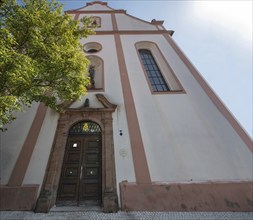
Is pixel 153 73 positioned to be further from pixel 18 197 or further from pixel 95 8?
pixel 95 8

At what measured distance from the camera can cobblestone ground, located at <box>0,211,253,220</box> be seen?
155 inches

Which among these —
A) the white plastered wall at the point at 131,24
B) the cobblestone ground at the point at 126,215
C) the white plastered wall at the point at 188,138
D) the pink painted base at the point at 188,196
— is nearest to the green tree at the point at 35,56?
the cobblestone ground at the point at 126,215

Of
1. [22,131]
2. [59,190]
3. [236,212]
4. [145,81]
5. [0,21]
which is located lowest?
[236,212]

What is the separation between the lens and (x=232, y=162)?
529 centimetres

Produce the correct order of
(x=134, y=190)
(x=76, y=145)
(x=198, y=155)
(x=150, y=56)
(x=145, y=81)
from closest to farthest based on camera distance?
(x=134, y=190)
(x=198, y=155)
(x=76, y=145)
(x=145, y=81)
(x=150, y=56)

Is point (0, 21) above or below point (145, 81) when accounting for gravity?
below

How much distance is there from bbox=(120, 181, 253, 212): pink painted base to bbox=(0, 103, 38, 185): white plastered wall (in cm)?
351

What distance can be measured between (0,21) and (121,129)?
449 centimetres

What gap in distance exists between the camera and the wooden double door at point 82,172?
4980 mm

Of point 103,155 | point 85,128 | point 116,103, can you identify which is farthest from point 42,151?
point 116,103

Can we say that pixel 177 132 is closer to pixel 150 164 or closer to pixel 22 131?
pixel 150 164

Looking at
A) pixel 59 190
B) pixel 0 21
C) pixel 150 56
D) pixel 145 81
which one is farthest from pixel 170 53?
pixel 59 190

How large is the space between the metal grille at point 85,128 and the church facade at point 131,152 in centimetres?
4

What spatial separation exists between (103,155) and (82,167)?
31.1 inches
